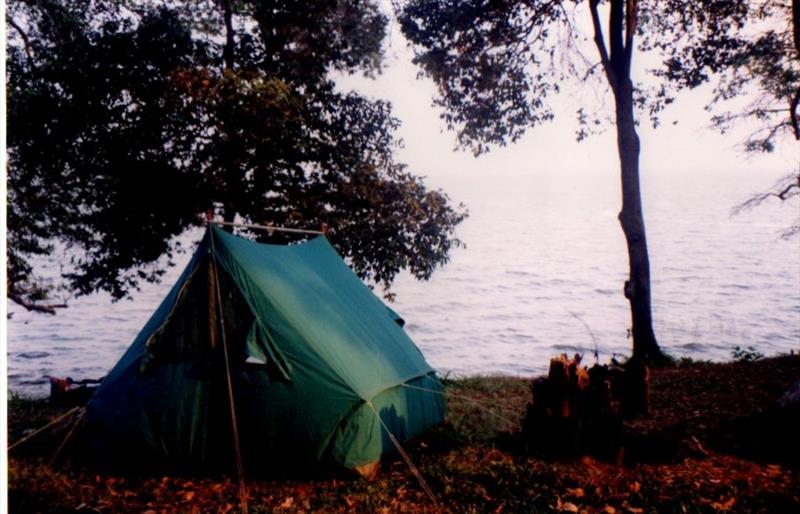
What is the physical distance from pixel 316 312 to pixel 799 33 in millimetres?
12676

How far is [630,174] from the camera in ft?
43.2

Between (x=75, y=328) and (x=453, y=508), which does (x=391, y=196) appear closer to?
(x=453, y=508)

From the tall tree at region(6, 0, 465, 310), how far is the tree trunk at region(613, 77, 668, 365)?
170 inches

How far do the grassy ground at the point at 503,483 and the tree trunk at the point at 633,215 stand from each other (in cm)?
541

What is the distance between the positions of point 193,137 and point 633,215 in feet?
33.8

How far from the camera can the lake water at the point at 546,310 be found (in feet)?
80.5

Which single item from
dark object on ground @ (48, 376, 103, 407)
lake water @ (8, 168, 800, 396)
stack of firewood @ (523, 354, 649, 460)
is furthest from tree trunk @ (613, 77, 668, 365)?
dark object on ground @ (48, 376, 103, 407)

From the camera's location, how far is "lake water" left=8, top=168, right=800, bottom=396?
2453 centimetres

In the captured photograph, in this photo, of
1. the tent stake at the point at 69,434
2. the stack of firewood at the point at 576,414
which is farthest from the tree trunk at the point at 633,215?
the tent stake at the point at 69,434

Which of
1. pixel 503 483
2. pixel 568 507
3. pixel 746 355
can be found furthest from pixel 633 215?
pixel 568 507

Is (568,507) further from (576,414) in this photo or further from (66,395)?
(66,395)

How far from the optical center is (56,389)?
36.0ft

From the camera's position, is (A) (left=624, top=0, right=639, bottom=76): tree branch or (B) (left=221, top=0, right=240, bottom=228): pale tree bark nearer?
(A) (left=624, top=0, right=639, bottom=76): tree branch

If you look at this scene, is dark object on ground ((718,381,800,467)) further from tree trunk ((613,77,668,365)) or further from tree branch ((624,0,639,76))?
tree branch ((624,0,639,76))
